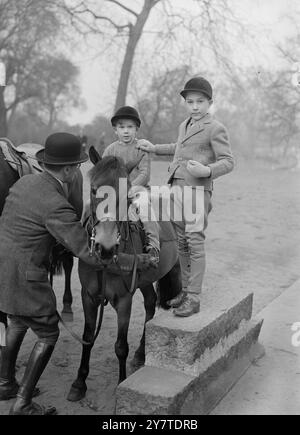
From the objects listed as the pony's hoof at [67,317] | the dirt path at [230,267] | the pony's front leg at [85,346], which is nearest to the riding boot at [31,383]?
the dirt path at [230,267]

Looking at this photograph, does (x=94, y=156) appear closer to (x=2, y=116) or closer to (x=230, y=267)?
(x=230, y=267)

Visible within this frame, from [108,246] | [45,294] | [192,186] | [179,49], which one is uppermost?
[179,49]

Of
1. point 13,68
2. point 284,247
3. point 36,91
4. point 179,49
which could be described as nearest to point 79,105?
point 36,91

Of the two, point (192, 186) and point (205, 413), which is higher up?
point (192, 186)

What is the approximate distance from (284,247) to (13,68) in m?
22.2

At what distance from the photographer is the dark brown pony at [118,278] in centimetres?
289

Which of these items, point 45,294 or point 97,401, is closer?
point 45,294

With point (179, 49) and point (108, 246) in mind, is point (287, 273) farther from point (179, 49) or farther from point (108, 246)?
point (179, 49)

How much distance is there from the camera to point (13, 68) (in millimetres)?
27281

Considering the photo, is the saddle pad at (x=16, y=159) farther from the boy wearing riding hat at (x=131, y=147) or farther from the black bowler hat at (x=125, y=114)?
the black bowler hat at (x=125, y=114)

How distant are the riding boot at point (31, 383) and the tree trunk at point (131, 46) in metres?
10.3

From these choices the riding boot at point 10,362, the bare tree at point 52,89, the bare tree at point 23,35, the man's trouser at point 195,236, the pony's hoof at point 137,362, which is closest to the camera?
the riding boot at point 10,362

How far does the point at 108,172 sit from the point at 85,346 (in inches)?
52.5

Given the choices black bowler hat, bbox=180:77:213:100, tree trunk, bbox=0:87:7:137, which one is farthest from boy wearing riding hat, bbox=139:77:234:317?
tree trunk, bbox=0:87:7:137
